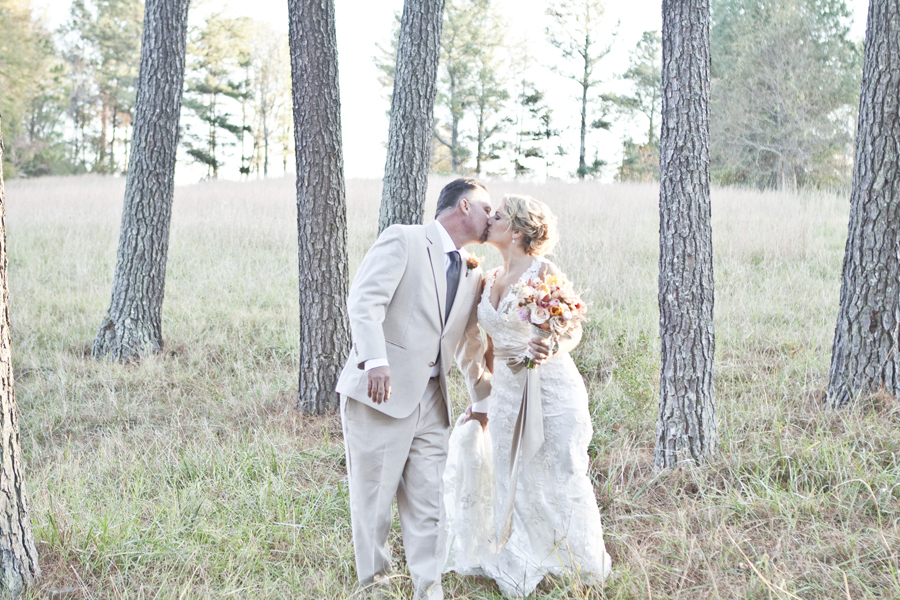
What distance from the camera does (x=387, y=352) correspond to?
3471 millimetres

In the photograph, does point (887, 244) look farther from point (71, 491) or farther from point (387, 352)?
point (71, 491)

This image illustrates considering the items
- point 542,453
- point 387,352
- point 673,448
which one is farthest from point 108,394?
point 673,448

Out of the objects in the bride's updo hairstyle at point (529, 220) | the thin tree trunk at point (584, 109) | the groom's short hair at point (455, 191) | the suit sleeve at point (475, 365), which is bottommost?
the suit sleeve at point (475, 365)

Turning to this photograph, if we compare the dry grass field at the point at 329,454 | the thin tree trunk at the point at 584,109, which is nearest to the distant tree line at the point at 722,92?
the thin tree trunk at the point at 584,109

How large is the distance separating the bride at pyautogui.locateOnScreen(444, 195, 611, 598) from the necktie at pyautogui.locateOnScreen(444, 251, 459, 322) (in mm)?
172

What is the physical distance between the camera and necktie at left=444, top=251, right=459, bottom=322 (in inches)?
144

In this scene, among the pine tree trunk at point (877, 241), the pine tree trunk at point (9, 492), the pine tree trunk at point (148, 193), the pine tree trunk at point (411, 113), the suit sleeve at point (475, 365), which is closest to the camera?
the pine tree trunk at point (9, 492)

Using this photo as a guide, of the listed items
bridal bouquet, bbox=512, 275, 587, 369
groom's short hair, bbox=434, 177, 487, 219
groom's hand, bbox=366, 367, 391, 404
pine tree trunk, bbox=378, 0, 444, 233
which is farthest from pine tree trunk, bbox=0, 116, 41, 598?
pine tree trunk, bbox=378, 0, 444, 233

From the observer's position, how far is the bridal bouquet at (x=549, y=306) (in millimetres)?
3303

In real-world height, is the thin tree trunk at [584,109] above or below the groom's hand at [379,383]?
above

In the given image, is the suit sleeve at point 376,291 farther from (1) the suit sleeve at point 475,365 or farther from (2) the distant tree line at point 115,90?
(2) the distant tree line at point 115,90

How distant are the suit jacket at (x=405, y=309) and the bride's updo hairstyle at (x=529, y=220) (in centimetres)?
42

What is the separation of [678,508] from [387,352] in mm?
2040

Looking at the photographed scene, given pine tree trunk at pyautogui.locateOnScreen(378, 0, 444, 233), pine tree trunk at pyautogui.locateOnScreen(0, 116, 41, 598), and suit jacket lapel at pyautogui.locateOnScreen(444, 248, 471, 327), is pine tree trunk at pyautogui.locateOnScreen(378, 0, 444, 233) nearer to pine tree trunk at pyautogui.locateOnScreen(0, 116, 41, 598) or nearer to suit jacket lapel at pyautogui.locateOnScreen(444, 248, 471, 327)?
suit jacket lapel at pyautogui.locateOnScreen(444, 248, 471, 327)
